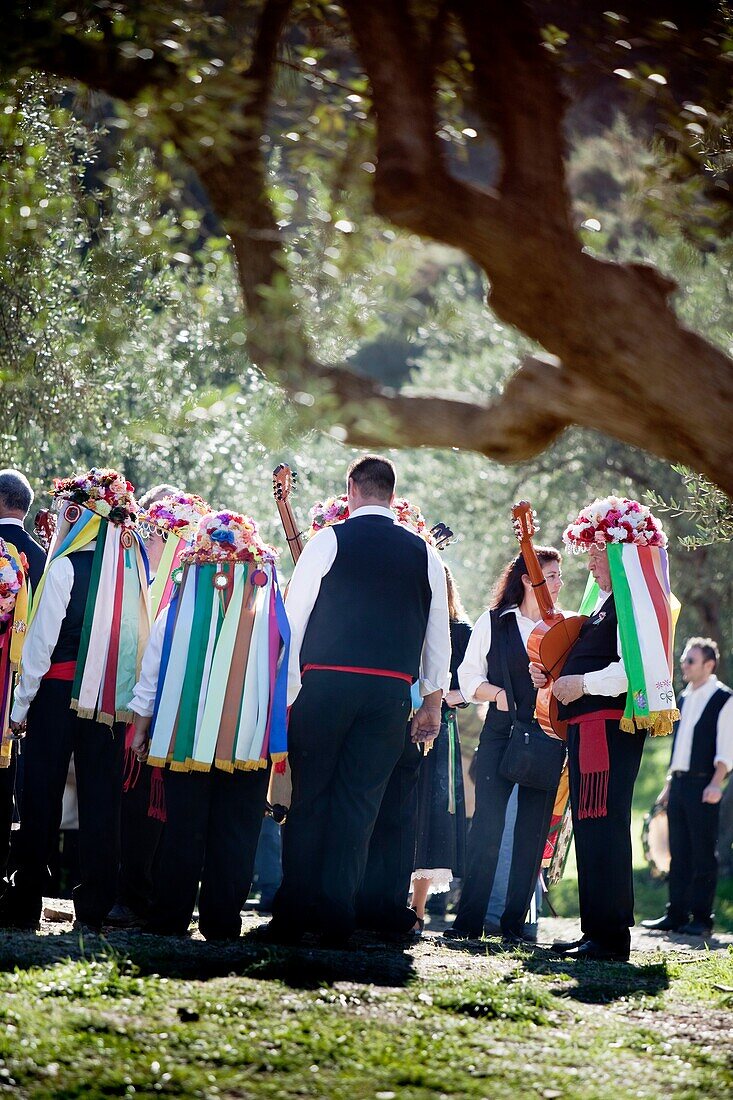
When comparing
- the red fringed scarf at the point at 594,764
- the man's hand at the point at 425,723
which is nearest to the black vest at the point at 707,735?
the red fringed scarf at the point at 594,764

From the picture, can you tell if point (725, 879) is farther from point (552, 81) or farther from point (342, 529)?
point (552, 81)

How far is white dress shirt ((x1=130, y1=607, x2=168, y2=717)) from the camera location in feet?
22.5

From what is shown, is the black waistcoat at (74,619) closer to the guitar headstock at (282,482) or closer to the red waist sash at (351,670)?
the red waist sash at (351,670)

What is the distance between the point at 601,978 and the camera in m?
6.56

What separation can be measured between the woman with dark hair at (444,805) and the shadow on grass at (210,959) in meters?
2.20

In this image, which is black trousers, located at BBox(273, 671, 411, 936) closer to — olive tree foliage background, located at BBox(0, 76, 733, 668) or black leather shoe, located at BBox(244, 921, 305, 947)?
black leather shoe, located at BBox(244, 921, 305, 947)

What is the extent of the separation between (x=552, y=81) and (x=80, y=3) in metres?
2.05

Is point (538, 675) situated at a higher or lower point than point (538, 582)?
lower

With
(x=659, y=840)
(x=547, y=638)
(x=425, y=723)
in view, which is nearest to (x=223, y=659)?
(x=425, y=723)

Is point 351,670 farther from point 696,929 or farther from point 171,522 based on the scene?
point 696,929

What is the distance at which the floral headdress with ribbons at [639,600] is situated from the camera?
23.9 ft

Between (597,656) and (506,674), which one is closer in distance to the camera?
(597,656)

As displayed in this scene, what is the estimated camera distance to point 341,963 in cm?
614

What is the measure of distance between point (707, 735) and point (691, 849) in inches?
38.0
